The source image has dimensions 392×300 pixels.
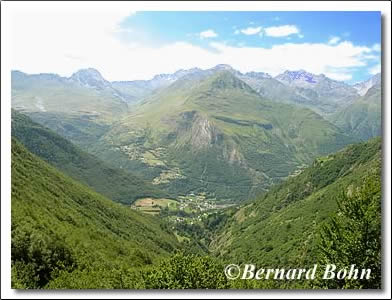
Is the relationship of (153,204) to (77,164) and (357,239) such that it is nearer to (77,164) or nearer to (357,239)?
(77,164)

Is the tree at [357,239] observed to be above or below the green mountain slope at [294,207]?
above

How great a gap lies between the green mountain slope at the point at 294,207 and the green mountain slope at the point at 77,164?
222 ft

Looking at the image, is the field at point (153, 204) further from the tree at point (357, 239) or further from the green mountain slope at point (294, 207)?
the tree at point (357, 239)

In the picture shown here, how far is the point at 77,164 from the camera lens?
168750 mm

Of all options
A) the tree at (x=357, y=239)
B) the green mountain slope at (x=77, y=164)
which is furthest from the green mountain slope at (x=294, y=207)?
the green mountain slope at (x=77, y=164)

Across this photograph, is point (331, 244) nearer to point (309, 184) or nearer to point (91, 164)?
point (309, 184)

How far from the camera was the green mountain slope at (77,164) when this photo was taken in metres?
150

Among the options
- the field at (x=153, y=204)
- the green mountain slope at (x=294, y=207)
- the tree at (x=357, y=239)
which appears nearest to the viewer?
the tree at (x=357, y=239)

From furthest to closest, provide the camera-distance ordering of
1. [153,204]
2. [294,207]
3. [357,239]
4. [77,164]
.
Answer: [153,204]
[77,164]
[294,207]
[357,239]

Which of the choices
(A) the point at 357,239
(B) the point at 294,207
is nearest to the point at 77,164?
(B) the point at 294,207

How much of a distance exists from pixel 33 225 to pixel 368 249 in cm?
1510

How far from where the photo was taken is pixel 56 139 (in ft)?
550

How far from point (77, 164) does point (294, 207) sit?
117366 millimetres

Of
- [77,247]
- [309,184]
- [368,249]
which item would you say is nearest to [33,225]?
[77,247]
